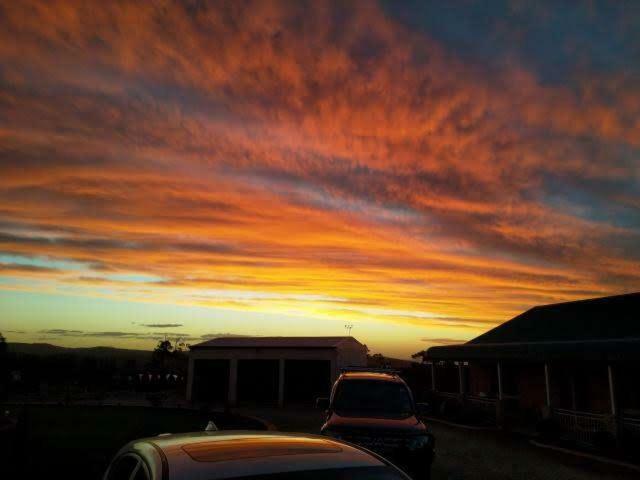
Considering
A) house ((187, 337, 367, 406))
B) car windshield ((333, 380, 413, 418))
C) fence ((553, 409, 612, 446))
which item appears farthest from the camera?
house ((187, 337, 367, 406))

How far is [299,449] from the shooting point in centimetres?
325

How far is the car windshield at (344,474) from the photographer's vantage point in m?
2.71

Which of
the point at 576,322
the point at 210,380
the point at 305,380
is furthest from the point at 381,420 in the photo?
the point at 210,380

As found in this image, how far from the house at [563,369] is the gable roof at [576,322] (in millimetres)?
40

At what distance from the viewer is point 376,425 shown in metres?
8.85

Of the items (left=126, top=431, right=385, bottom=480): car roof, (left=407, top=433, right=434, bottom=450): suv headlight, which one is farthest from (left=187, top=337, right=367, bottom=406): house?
(left=126, top=431, right=385, bottom=480): car roof

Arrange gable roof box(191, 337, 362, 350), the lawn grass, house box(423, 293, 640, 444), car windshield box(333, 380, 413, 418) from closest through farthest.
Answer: car windshield box(333, 380, 413, 418), the lawn grass, house box(423, 293, 640, 444), gable roof box(191, 337, 362, 350)

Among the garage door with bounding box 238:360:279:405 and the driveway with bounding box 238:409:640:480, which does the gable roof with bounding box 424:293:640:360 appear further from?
the garage door with bounding box 238:360:279:405

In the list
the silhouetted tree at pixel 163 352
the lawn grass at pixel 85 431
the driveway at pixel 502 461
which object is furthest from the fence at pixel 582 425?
the silhouetted tree at pixel 163 352

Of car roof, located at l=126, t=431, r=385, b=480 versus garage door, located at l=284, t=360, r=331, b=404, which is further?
garage door, located at l=284, t=360, r=331, b=404

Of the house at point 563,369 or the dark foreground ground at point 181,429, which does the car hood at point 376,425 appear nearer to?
the dark foreground ground at point 181,429

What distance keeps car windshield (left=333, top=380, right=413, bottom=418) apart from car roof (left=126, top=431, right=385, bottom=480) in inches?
257

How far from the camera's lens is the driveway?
11781 mm

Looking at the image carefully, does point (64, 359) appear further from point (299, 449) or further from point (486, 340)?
point (299, 449)
